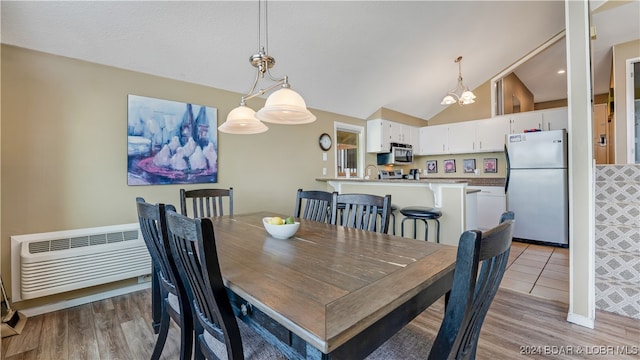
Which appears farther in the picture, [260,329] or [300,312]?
[260,329]

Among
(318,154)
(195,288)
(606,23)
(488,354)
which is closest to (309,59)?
(318,154)

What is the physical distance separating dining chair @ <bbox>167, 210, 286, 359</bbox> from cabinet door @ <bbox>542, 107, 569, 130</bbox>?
5302 millimetres

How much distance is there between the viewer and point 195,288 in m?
1.02

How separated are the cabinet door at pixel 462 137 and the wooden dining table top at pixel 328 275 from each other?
4.37 metres

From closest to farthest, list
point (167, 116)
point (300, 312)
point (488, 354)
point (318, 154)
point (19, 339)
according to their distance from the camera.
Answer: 1. point (300, 312)
2. point (488, 354)
3. point (19, 339)
4. point (167, 116)
5. point (318, 154)

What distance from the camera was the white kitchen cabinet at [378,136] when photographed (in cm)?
475

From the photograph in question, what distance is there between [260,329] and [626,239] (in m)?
2.99

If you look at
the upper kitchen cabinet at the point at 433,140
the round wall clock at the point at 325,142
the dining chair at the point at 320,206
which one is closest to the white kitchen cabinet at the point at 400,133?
the upper kitchen cabinet at the point at 433,140

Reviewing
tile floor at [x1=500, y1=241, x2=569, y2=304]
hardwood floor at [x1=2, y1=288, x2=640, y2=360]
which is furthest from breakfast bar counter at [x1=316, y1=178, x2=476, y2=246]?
hardwood floor at [x1=2, y1=288, x2=640, y2=360]

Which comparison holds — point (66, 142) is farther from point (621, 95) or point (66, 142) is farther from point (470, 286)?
point (621, 95)

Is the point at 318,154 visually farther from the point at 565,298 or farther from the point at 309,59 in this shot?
the point at 565,298

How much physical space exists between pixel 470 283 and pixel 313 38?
285 centimetres

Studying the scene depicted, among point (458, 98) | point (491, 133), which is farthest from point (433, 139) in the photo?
point (458, 98)

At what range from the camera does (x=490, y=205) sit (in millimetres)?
4605
